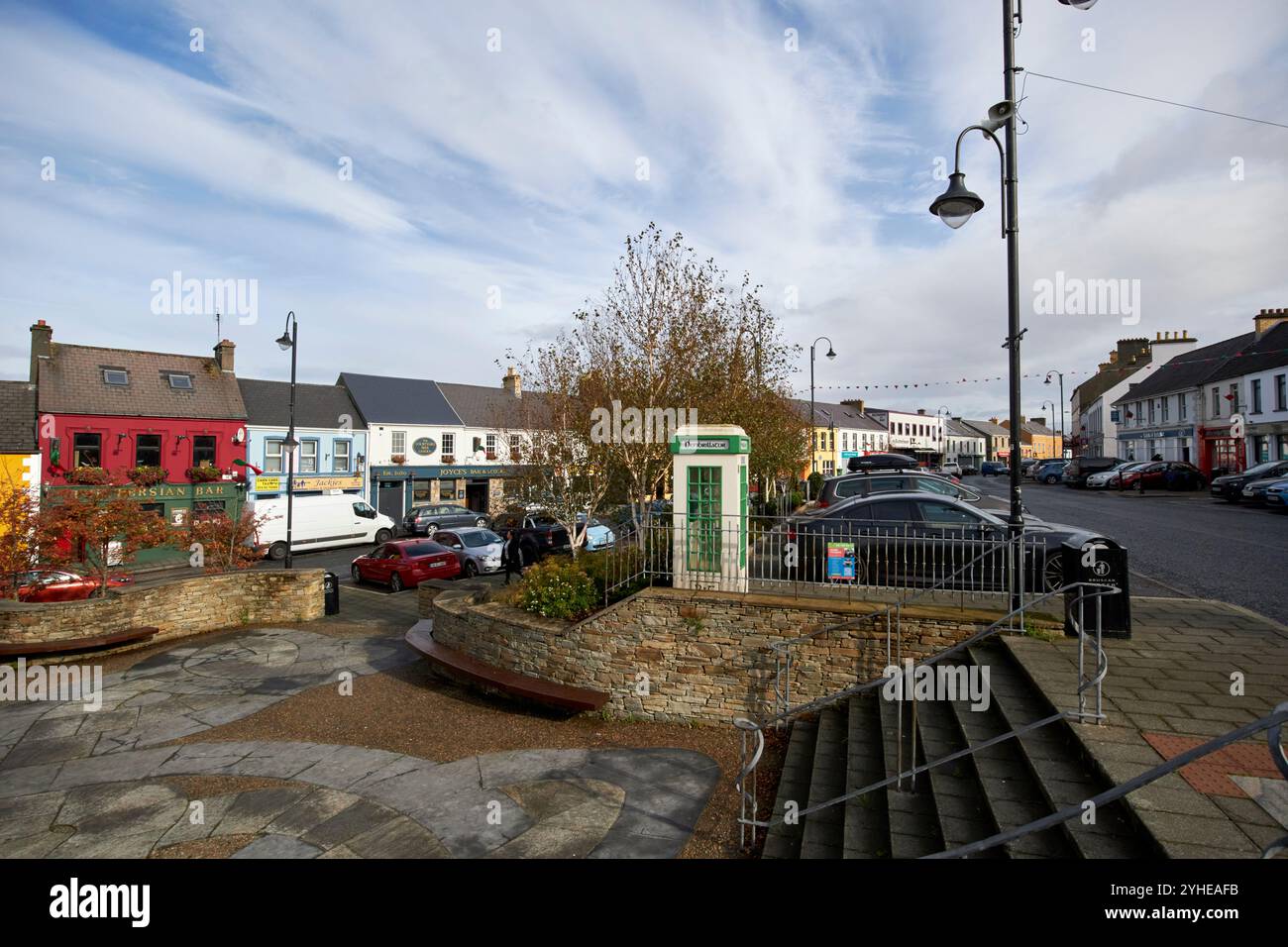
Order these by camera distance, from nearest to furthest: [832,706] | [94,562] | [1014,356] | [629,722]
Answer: [1014,356]
[832,706]
[629,722]
[94,562]

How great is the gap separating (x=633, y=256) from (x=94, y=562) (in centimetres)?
1281

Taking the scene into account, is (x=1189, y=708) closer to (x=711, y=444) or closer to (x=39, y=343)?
(x=711, y=444)

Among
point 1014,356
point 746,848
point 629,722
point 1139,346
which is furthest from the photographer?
point 1139,346

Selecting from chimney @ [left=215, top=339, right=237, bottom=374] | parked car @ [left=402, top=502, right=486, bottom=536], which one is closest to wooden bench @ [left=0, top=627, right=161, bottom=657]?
parked car @ [left=402, top=502, right=486, bottom=536]

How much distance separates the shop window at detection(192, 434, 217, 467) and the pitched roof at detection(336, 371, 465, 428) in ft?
25.8

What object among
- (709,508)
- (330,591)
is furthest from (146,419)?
(709,508)

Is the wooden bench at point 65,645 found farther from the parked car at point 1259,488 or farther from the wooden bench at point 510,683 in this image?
the parked car at point 1259,488

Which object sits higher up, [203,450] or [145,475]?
[203,450]

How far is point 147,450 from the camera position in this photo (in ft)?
95.0

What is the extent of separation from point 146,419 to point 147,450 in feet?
4.62

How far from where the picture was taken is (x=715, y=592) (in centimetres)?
837
